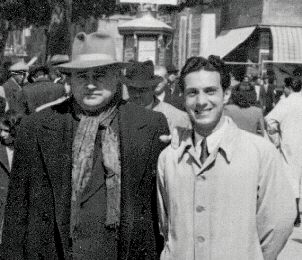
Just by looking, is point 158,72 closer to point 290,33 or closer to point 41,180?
point 41,180

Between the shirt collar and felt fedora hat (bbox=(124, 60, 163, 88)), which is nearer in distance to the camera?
the shirt collar

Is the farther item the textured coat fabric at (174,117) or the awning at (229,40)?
the awning at (229,40)

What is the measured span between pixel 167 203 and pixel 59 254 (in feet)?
2.12

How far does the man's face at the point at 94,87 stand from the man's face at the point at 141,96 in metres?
2.82

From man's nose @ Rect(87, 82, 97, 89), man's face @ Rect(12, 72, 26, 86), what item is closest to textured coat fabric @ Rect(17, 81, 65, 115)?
man's face @ Rect(12, 72, 26, 86)

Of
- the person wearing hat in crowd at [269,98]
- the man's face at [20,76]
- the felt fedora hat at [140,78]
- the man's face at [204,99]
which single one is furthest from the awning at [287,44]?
the man's face at [204,99]

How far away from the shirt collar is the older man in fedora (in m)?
0.41

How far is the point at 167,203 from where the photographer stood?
3.51m

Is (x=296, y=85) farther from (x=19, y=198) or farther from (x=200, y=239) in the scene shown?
(x=200, y=239)

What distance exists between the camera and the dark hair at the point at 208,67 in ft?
11.4

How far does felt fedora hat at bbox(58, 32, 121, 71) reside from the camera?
13.0 feet

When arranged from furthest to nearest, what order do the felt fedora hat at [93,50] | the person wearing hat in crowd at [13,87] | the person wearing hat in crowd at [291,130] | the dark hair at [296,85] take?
the person wearing hat in crowd at [13,87] < the dark hair at [296,85] < the person wearing hat in crowd at [291,130] < the felt fedora hat at [93,50]

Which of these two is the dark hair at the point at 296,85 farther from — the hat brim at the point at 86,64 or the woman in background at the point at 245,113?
the hat brim at the point at 86,64

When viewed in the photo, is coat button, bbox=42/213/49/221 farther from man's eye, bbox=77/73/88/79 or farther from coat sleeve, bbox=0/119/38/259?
man's eye, bbox=77/73/88/79
